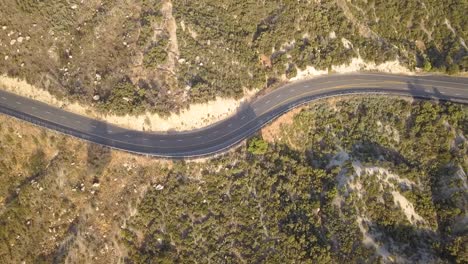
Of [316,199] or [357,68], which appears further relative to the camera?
[357,68]

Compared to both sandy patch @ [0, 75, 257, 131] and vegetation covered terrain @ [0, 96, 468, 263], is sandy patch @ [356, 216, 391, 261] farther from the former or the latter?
sandy patch @ [0, 75, 257, 131]

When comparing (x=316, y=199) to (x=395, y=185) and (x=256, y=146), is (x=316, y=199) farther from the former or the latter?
(x=395, y=185)

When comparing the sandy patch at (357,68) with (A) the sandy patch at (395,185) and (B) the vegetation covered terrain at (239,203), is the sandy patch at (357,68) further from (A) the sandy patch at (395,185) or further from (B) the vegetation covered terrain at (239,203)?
(A) the sandy patch at (395,185)

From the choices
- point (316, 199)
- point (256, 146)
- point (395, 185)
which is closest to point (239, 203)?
point (256, 146)

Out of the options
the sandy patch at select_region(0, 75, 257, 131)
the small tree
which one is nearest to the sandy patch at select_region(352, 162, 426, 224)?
the small tree

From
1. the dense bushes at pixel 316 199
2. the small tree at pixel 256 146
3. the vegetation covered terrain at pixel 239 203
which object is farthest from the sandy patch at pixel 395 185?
the small tree at pixel 256 146

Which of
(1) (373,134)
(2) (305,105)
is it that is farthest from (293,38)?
(1) (373,134)
